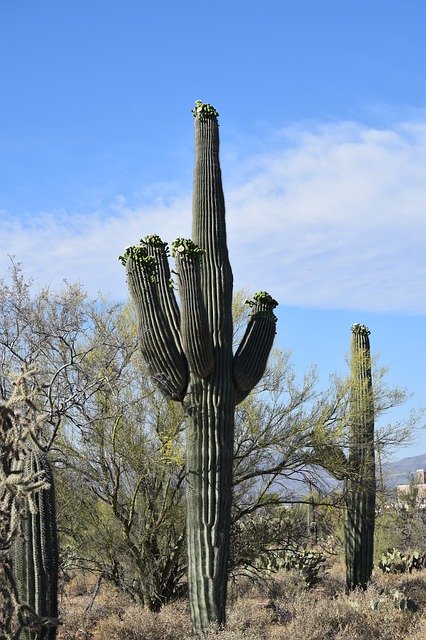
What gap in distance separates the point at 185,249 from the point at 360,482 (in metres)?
6.30

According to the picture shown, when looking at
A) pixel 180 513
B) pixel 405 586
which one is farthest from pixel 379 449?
pixel 180 513

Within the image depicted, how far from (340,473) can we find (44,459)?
7.52 meters

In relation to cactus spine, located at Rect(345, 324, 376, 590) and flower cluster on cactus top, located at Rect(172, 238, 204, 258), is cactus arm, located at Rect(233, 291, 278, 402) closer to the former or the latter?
flower cluster on cactus top, located at Rect(172, 238, 204, 258)

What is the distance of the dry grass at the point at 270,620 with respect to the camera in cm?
1062

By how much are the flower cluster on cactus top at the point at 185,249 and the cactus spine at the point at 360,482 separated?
540cm

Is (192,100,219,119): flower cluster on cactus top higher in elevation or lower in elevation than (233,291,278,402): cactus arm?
higher

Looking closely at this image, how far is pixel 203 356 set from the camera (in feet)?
34.5

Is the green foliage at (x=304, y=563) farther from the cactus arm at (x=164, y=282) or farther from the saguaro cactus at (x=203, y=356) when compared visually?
the cactus arm at (x=164, y=282)

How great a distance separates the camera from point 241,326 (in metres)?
14.9

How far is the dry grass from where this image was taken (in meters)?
10.6

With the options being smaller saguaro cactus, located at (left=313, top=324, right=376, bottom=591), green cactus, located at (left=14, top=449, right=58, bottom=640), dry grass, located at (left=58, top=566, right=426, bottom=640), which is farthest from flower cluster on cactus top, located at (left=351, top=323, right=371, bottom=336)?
green cactus, located at (left=14, top=449, right=58, bottom=640)

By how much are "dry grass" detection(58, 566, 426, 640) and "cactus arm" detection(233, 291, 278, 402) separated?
2.89 m

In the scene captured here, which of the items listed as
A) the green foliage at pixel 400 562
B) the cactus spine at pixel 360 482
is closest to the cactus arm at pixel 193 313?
the cactus spine at pixel 360 482

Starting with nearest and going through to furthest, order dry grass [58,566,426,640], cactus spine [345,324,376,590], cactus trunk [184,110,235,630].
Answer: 1. cactus trunk [184,110,235,630]
2. dry grass [58,566,426,640]
3. cactus spine [345,324,376,590]
